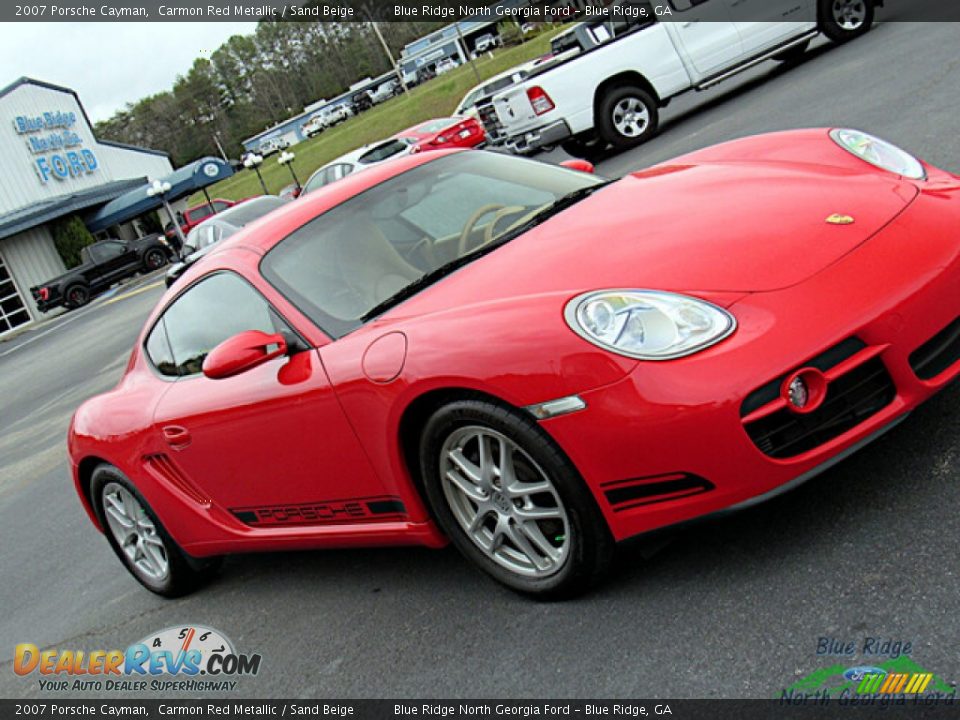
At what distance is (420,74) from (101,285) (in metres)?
71.2

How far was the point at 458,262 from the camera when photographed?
12.7 ft

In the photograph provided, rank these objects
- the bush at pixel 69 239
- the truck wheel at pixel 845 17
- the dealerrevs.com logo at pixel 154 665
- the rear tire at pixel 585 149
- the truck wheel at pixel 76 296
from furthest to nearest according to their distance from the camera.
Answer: the bush at pixel 69 239
the truck wheel at pixel 76 296
the rear tire at pixel 585 149
the truck wheel at pixel 845 17
the dealerrevs.com logo at pixel 154 665

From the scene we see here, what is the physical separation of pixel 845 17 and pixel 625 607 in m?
13.8

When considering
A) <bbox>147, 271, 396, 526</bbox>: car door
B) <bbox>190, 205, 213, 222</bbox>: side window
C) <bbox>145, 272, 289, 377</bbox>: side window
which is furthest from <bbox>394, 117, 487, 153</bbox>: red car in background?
<bbox>147, 271, 396, 526</bbox>: car door

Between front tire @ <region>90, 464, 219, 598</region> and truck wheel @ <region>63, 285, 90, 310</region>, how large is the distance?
104ft

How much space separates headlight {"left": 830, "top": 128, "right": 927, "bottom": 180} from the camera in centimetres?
387

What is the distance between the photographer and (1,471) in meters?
10.1

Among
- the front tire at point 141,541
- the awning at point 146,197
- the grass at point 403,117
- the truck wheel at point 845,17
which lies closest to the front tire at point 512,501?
the front tire at point 141,541

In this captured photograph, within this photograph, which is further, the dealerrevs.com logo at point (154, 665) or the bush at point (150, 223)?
the bush at point (150, 223)

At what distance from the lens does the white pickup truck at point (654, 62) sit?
570 inches

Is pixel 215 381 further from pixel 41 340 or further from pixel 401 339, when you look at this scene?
pixel 41 340

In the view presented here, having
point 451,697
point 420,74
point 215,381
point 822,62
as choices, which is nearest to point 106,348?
point 822,62

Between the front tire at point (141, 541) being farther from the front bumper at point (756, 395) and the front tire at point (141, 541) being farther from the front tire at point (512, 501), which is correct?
the front bumper at point (756, 395)

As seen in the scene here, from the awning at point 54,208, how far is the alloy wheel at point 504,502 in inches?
1520
